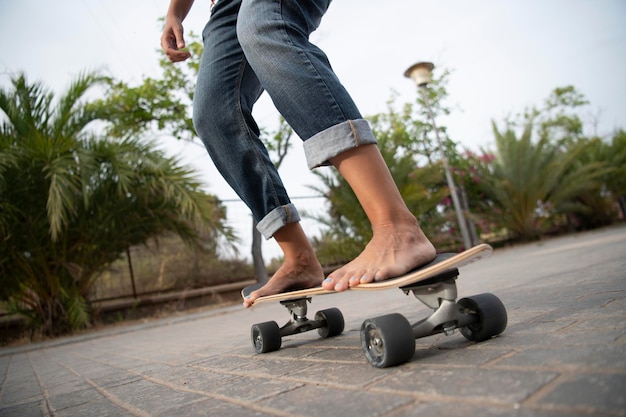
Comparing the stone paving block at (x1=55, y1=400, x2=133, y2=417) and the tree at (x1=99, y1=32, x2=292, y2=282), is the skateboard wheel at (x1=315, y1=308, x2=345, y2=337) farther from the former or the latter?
the tree at (x1=99, y1=32, x2=292, y2=282)

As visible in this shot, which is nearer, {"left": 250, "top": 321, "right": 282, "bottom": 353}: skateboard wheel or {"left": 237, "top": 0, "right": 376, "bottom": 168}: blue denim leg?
{"left": 237, "top": 0, "right": 376, "bottom": 168}: blue denim leg

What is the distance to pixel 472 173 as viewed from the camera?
41.2ft

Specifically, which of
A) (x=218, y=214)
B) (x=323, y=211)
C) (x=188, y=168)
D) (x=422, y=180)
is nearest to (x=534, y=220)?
(x=422, y=180)

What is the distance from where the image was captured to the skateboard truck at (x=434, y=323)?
41.0 inches

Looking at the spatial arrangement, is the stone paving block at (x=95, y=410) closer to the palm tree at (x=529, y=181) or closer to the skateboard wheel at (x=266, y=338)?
the skateboard wheel at (x=266, y=338)

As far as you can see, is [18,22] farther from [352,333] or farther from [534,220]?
[534,220]

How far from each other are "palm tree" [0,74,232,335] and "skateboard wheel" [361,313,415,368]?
5.14m

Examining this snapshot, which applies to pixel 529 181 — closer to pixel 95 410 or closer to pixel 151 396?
pixel 151 396

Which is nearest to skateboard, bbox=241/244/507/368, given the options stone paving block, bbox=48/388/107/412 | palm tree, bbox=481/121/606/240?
stone paving block, bbox=48/388/107/412

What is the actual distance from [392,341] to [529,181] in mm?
12549

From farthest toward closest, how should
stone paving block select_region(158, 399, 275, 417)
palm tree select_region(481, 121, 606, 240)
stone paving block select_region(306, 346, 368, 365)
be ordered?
palm tree select_region(481, 121, 606, 240) < stone paving block select_region(306, 346, 368, 365) < stone paving block select_region(158, 399, 275, 417)

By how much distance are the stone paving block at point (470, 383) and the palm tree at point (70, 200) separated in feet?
17.4

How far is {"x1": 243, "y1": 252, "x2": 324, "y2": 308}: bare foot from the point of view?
1.66 metres

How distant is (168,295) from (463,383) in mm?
7359
